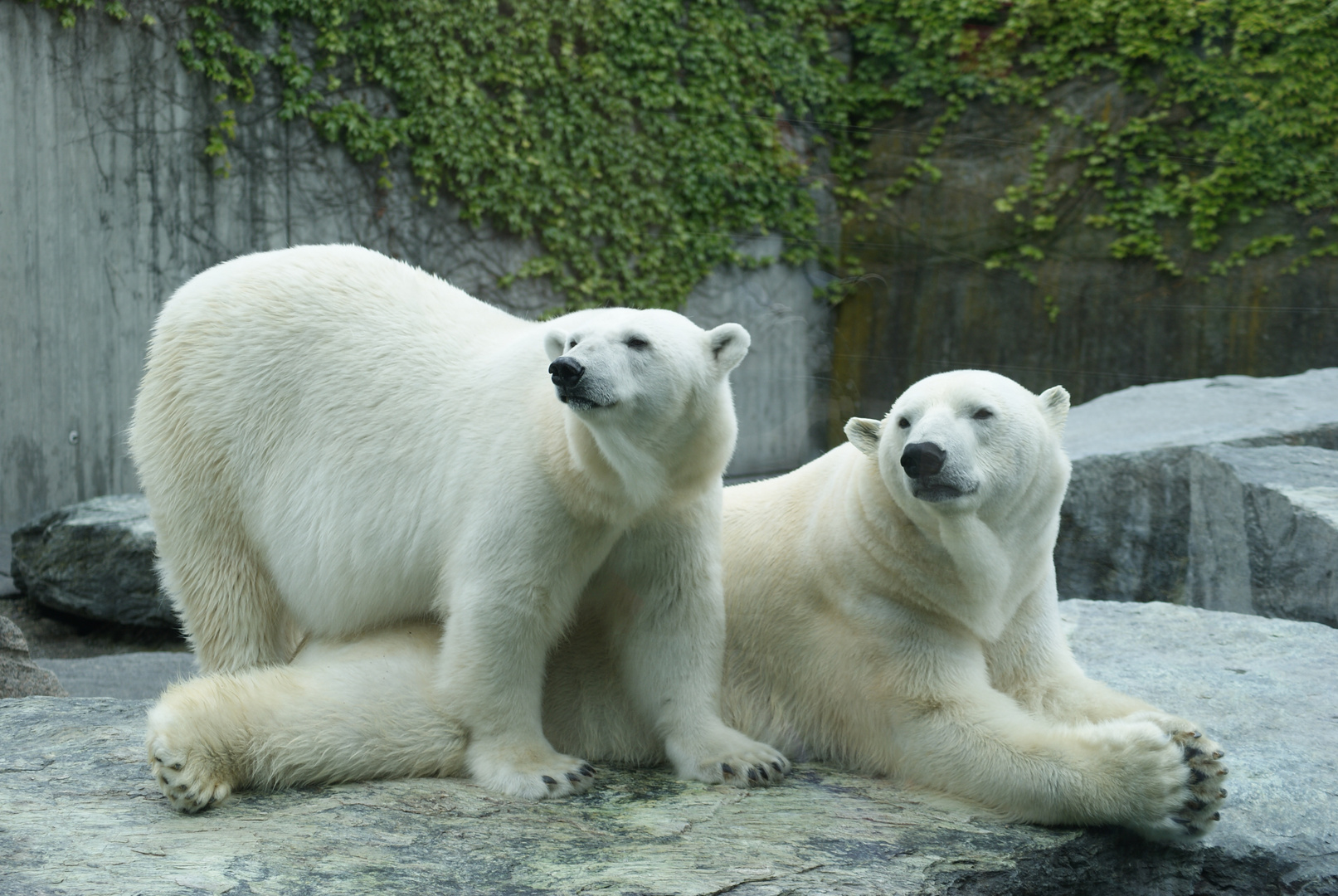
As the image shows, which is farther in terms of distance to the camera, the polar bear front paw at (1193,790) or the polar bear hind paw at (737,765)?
the polar bear hind paw at (737,765)

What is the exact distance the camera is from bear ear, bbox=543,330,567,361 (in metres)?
2.73

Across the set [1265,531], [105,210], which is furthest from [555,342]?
[105,210]

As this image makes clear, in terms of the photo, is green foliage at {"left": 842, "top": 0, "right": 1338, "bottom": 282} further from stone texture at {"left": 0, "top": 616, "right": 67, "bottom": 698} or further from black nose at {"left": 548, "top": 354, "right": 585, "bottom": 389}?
black nose at {"left": 548, "top": 354, "right": 585, "bottom": 389}

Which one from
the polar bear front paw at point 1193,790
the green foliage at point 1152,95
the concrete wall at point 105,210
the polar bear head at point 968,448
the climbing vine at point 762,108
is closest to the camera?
the polar bear front paw at point 1193,790

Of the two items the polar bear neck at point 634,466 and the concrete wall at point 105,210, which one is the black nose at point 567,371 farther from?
the concrete wall at point 105,210

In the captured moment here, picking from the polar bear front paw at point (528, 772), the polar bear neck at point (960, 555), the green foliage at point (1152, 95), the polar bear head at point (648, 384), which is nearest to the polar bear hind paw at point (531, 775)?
the polar bear front paw at point (528, 772)

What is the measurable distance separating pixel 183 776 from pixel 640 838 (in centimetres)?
98

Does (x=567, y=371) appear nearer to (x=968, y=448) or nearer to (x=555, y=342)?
(x=555, y=342)

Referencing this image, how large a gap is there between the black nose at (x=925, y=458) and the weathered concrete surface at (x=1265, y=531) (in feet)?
8.84

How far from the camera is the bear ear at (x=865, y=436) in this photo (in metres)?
2.74

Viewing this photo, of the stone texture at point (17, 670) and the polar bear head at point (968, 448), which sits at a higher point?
the polar bear head at point (968, 448)

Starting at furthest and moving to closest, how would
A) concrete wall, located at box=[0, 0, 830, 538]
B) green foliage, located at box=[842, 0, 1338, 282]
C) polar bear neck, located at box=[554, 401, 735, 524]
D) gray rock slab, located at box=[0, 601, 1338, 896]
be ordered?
green foliage, located at box=[842, 0, 1338, 282] < concrete wall, located at box=[0, 0, 830, 538] < polar bear neck, located at box=[554, 401, 735, 524] < gray rock slab, located at box=[0, 601, 1338, 896]

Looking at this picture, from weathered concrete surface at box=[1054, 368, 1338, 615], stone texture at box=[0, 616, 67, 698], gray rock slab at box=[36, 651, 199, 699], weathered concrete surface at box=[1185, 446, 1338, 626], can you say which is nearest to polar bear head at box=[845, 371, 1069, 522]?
weathered concrete surface at box=[1185, 446, 1338, 626]

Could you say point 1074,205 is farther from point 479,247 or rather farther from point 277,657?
point 277,657
